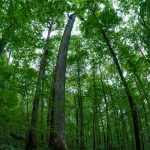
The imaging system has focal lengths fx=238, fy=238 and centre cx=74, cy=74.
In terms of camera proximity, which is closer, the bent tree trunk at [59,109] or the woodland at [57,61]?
the woodland at [57,61]

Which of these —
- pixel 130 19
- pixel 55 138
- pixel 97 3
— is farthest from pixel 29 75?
pixel 55 138

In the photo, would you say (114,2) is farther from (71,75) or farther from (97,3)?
(71,75)

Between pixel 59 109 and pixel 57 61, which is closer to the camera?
pixel 59 109

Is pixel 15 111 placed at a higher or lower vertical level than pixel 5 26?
lower

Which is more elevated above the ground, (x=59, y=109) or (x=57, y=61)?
(x=57, y=61)

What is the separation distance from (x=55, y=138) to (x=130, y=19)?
10130mm

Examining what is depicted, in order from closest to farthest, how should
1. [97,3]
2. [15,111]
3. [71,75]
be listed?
1. [15,111]
2. [97,3]
3. [71,75]

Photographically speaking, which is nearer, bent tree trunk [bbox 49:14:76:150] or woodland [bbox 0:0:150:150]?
woodland [bbox 0:0:150:150]

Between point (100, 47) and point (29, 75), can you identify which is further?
point (29, 75)

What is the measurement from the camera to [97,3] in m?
12.9

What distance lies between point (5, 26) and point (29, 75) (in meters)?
9.30

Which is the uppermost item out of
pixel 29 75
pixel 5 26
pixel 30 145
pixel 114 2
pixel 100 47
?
pixel 114 2

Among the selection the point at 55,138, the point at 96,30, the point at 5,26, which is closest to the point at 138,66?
the point at 96,30

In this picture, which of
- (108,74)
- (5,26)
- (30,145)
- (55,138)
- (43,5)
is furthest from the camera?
(108,74)
